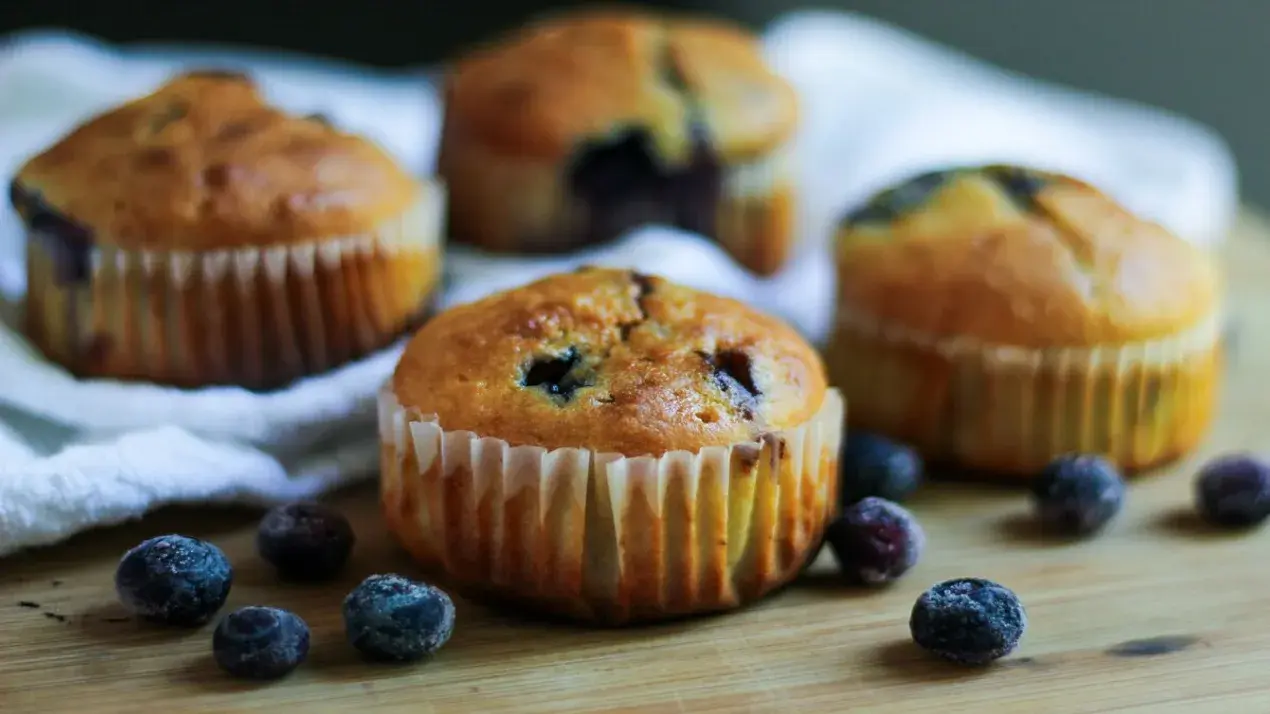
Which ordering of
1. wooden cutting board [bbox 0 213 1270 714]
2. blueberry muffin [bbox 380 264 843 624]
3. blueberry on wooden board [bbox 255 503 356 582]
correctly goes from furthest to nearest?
blueberry on wooden board [bbox 255 503 356 582]
blueberry muffin [bbox 380 264 843 624]
wooden cutting board [bbox 0 213 1270 714]

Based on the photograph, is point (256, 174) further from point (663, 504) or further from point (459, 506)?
point (663, 504)

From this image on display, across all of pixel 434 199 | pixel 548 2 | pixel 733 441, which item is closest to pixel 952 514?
pixel 733 441

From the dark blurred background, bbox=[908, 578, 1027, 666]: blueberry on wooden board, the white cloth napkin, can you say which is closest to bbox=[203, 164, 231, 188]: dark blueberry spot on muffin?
the white cloth napkin

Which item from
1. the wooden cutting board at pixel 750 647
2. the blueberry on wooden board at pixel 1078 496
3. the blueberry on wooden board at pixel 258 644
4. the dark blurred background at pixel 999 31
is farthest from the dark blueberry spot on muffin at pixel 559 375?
the dark blurred background at pixel 999 31

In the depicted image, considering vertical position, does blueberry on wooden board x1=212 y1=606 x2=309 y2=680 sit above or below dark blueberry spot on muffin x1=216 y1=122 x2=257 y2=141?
below

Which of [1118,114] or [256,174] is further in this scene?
[1118,114]

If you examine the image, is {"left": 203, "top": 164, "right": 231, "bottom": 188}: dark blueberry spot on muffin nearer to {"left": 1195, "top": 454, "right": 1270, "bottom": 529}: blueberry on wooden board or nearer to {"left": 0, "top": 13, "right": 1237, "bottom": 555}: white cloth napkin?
{"left": 0, "top": 13, "right": 1237, "bottom": 555}: white cloth napkin
